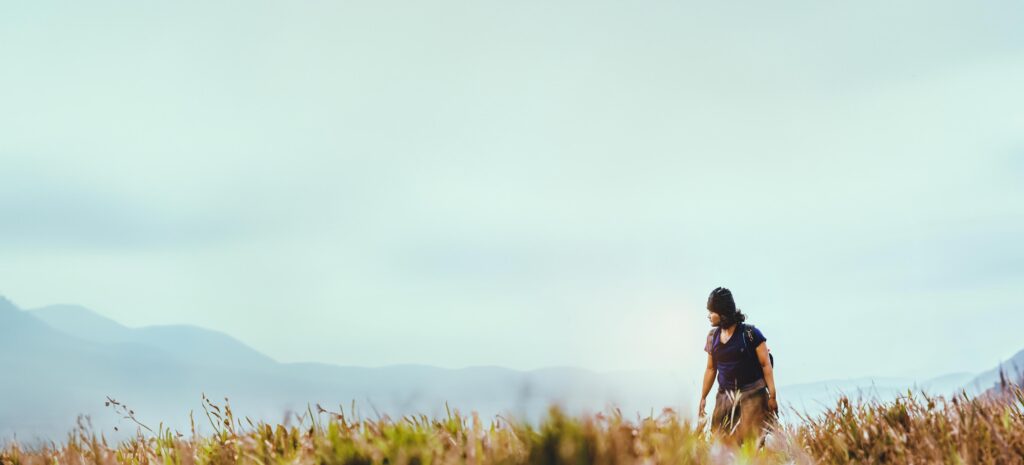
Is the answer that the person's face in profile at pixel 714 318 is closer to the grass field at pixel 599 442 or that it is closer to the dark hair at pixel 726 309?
the dark hair at pixel 726 309

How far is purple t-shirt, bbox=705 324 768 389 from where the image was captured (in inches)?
395

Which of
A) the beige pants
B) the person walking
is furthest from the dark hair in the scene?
the beige pants

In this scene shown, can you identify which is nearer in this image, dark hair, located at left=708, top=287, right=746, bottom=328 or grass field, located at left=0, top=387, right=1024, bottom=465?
grass field, located at left=0, top=387, right=1024, bottom=465

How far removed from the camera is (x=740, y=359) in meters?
10.1

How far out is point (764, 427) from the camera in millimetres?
9562

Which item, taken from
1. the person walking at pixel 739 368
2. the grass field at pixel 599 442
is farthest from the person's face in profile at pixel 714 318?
the grass field at pixel 599 442

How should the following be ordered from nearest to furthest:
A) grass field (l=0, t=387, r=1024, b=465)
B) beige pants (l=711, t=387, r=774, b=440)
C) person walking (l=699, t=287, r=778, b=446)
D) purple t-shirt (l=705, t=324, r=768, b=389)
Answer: grass field (l=0, t=387, r=1024, b=465)
beige pants (l=711, t=387, r=774, b=440)
person walking (l=699, t=287, r=778, b=446)
purple t-shirt (l=705, t=324, r=768, b=389)

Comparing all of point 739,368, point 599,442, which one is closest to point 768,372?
point 739,368

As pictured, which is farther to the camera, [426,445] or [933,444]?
[933,444]

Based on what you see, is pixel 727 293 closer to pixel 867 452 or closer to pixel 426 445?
pixel 867 452

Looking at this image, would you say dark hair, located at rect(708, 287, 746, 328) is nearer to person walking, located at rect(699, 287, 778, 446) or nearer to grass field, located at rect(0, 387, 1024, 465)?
person walking, located at rect(699, 287, 778, 446)

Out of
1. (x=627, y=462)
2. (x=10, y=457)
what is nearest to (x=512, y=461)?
(x=627, y=462)

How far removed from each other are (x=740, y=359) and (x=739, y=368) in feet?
0.32

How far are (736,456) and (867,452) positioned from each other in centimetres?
135
